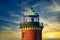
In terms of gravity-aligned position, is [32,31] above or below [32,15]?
below

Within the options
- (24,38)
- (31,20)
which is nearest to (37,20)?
A: (31,20)

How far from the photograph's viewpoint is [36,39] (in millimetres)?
Result: 19266

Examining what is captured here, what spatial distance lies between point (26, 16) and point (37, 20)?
0.93m

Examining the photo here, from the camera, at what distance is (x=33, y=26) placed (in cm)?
1905

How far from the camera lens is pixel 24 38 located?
19422 millimetres

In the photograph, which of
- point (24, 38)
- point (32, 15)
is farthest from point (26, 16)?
point (24, 38)

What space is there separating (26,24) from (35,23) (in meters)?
0.70

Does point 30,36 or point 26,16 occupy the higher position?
point 26,16

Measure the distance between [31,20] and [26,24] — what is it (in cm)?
57

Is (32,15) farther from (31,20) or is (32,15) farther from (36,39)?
(36,39)

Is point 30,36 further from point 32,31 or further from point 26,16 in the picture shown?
point 26,16

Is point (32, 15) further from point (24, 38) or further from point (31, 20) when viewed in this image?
point (24, 38)

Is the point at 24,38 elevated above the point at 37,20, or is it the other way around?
the point at 37,20

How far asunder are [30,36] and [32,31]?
416mm
